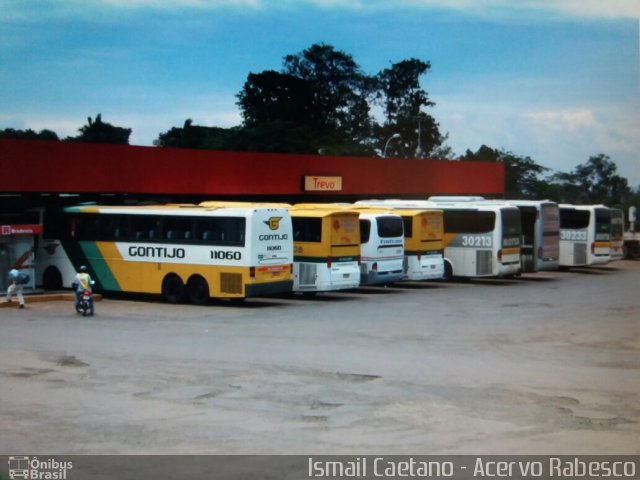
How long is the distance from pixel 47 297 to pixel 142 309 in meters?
3.25

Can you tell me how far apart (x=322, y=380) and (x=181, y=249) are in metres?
11.5

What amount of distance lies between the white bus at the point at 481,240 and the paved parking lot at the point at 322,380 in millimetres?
7621

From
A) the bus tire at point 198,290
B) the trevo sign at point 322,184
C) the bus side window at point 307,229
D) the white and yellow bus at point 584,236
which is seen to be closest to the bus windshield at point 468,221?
the trevo sign at point 322,184

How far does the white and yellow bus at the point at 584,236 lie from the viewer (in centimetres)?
3408

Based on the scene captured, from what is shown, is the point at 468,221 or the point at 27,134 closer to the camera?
the point at 468,221

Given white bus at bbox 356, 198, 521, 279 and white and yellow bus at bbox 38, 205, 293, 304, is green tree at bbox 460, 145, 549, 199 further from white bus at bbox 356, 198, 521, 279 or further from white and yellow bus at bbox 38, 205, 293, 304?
white and yellow bus at bbox 38, 205, 293, 304

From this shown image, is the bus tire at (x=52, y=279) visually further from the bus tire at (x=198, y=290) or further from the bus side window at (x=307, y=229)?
the bus side window at (x=307, y=229)

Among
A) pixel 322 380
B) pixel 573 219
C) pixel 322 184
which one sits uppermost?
pixel 322 184

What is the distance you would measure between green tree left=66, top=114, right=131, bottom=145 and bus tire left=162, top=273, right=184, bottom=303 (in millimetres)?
15325

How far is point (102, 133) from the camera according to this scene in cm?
3781

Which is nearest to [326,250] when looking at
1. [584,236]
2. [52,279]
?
[52,279]

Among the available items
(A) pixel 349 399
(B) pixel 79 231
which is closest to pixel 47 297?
(B) pixel 79 231

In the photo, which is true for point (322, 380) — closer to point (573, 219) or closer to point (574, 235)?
point (573, 219)

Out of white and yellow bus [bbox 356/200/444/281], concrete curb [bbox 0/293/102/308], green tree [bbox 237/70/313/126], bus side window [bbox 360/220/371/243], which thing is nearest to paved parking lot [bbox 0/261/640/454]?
concrete curb [bbox 0/293/102/308]
